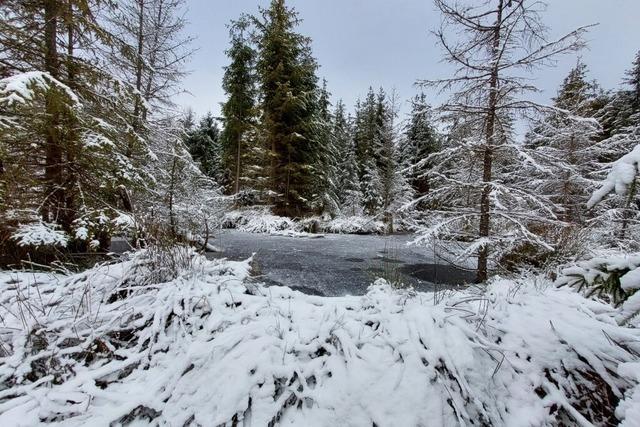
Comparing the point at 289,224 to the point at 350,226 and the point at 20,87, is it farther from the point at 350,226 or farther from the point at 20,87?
the point at 20,87

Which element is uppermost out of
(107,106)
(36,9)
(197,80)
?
(197,80)

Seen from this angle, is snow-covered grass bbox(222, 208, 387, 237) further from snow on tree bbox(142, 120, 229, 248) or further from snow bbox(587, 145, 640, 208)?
snow bbox(587, 145, 640, 208)

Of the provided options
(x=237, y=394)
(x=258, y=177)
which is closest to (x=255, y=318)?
(x=237, y=394)

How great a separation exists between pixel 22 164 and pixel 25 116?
2.93ft

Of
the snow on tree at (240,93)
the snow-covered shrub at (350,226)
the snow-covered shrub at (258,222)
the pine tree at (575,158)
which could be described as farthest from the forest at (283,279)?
the snow on tree at (240,93)

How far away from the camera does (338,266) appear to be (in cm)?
669

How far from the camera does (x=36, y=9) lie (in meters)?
4.30

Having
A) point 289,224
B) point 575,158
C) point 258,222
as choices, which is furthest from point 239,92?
point 575,158

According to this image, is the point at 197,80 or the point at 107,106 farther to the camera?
the point at 197,80

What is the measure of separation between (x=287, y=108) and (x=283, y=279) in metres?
10.7

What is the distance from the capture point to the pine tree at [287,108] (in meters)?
13.8

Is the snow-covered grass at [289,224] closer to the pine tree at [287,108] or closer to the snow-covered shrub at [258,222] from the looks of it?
the snow-covered shrub at [258,222]

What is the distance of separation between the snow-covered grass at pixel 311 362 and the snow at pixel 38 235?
7.02 feet

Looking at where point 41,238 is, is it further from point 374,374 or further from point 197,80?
point 197,80
